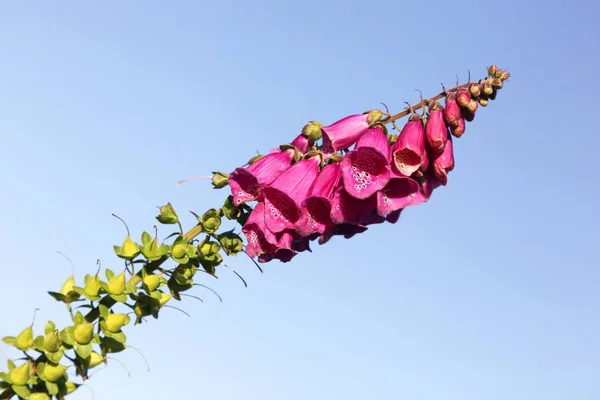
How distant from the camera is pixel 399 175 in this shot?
8.21 ft

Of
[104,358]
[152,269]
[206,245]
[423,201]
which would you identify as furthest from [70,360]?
[423,201]

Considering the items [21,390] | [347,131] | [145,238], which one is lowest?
[21,390]

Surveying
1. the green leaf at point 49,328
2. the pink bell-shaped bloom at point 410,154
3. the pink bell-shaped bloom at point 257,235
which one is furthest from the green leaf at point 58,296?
the pink bell-shaped bloom at point 410,154

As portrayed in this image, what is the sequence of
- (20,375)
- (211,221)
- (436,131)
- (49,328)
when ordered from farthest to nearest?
A: (436,131) → (211,221) → (49,328) → (20,375)

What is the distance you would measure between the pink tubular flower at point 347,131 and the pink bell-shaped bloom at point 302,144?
2.7 inches

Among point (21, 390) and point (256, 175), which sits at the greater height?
point (256, 175)

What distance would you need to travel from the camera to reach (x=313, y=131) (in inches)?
107

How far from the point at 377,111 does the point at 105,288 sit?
4.30 ft

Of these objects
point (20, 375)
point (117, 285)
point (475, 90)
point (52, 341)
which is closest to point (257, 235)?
point (117, 285)

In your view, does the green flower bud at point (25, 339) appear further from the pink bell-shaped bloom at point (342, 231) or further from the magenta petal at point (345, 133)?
the magenta petal at point (345, 133)

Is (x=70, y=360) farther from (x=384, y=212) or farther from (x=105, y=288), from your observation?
(x=384, y=212)

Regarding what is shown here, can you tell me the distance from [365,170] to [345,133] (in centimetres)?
30

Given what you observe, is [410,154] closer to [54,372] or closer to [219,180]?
[219,180]

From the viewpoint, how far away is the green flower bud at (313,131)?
2715mm
